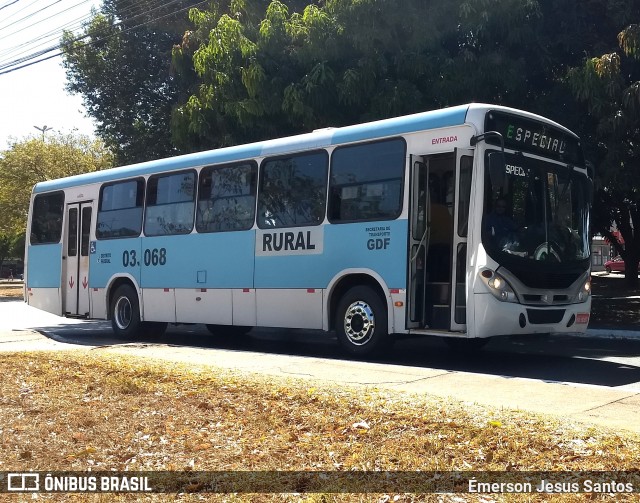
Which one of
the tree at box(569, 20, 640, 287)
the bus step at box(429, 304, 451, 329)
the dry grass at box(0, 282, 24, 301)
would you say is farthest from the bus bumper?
the dry grass at box(0, 282, 24, 301)

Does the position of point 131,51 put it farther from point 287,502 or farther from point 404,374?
point 287,502

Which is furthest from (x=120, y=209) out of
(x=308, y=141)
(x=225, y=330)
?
(x=308, y=141)

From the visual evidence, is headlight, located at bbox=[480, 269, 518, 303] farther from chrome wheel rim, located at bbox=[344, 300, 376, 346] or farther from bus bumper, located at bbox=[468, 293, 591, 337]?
chrome wheel rim, located at bbox=[344, 300, 376, 346]

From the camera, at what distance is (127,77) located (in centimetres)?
2803

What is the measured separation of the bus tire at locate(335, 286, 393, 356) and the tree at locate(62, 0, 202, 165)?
54.6 feet

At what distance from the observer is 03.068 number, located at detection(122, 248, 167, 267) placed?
1524cm

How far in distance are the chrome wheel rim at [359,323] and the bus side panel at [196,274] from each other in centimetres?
231

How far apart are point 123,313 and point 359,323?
653 cm

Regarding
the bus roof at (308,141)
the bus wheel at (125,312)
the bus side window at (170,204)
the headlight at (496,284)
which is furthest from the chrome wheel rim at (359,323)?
the bus wheel at (125,312)

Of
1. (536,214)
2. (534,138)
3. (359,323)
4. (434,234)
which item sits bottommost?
(359,323)

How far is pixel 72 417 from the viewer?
675 cm

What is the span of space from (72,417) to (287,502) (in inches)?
112

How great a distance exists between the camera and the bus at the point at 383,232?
1049cm

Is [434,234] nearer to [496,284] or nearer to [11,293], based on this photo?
[496,284]
